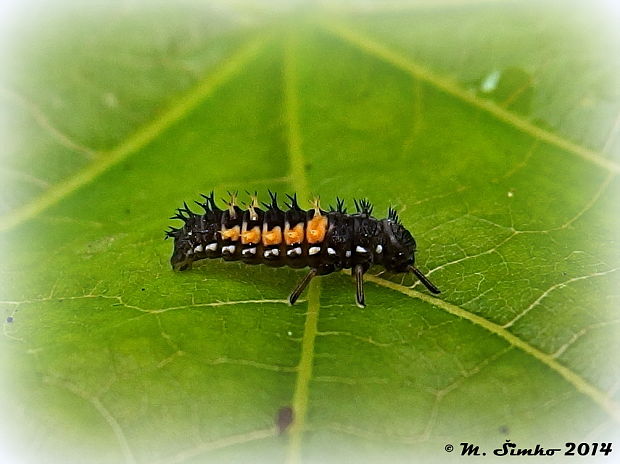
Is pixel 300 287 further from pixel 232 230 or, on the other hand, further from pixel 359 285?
pixel 232 230

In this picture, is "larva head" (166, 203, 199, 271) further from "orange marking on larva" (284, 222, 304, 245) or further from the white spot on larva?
"orange marking on larva" (284, 222, 304, 245)

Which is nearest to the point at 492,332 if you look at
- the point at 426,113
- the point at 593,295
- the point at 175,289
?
the point at 593,295

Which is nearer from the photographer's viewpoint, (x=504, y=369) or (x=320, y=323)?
(x=504, y=369)

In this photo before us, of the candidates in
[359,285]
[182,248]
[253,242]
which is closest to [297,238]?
[253,242]

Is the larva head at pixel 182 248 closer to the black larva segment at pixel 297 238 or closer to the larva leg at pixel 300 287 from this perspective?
the black larva segment at pixel 297 238

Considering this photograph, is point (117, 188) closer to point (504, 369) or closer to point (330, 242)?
point (330, 242)

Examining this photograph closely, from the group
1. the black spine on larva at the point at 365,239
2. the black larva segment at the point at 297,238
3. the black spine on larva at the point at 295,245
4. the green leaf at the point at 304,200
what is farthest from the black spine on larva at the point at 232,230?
the black spine on larva at the point at 365,239
